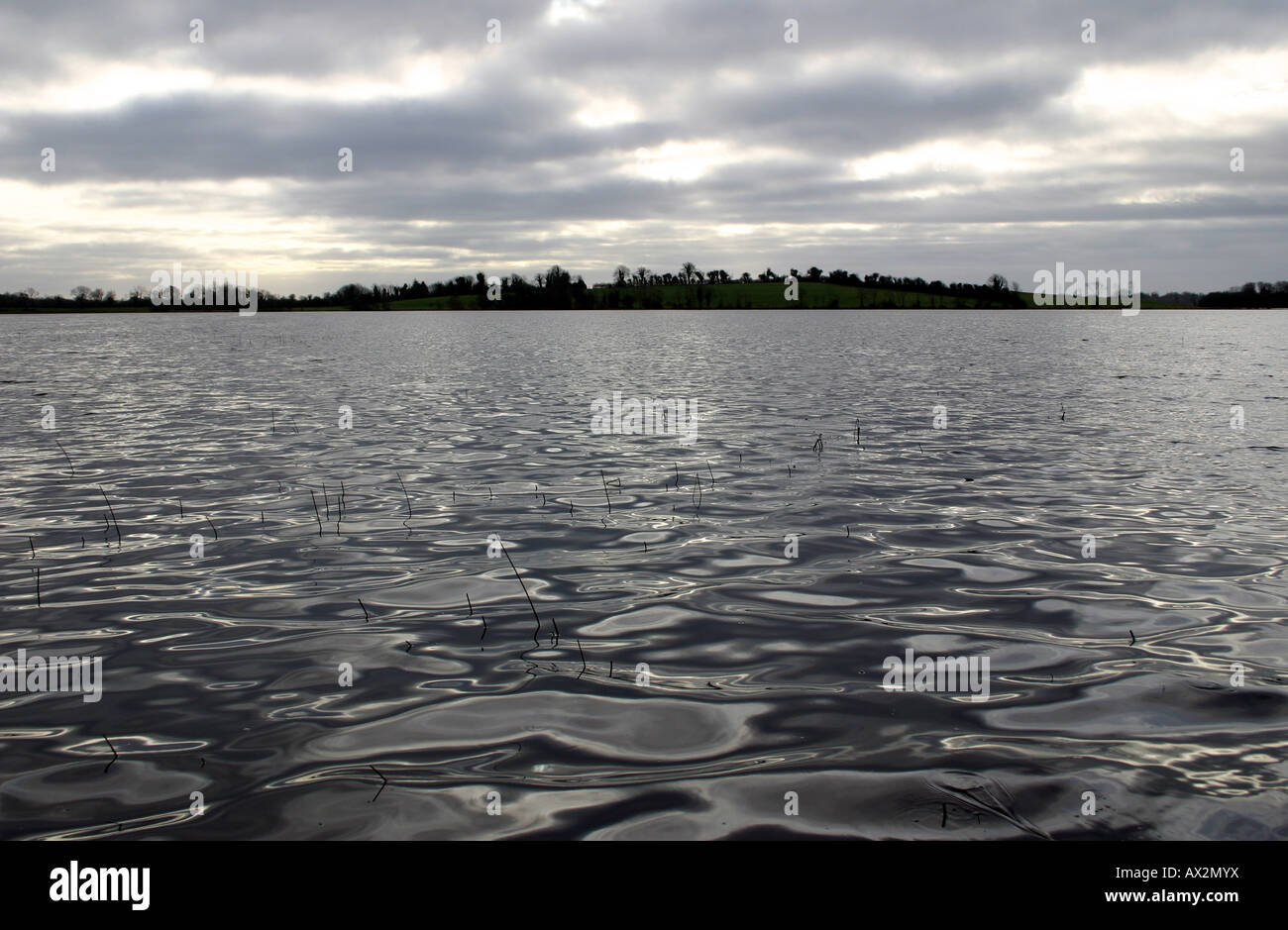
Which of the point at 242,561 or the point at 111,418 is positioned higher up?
the point at 111,418

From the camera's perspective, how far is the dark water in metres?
5.91

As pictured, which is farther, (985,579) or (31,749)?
(985,579)

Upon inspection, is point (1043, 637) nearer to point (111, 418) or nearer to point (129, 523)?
point (129, 523)

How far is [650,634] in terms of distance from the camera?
9.05 m

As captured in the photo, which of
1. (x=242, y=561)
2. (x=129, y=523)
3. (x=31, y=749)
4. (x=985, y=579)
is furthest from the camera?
(x=129, y=523)

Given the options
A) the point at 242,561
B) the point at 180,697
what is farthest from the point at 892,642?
the point at 242,561

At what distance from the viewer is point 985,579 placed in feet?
35.2

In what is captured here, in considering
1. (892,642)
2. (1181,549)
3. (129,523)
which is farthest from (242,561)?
(1181,549)

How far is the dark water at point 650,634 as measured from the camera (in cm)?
591
